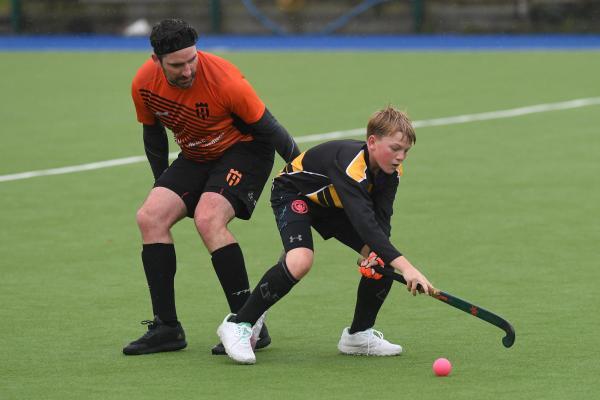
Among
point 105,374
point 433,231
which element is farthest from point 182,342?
point 433,231

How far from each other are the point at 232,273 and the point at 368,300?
66cm

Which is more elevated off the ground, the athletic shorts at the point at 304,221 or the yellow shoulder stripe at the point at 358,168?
the yellow shoulder stripe at the point at 358,168

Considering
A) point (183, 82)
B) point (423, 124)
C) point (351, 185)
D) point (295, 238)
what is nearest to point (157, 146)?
point (183, 82)

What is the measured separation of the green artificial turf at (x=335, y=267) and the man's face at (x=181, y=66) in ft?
4.24

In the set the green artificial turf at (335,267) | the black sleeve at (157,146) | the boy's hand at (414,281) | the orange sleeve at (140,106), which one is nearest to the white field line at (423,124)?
the green artificial turf at (335,267)

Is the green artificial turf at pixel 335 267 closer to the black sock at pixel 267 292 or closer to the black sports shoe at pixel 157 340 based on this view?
the black sports shoe at pixel 157 340

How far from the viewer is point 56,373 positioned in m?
6.02

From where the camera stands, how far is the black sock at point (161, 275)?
645 centimetres

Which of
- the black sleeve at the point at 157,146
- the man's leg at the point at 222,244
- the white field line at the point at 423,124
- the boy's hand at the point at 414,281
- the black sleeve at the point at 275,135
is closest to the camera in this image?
the boy's hand at the point at 414,281

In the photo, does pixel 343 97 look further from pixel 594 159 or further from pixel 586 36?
pixel 586 36

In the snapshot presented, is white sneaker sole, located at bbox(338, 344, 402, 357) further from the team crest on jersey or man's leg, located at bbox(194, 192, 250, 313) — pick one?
the team crest on jersey

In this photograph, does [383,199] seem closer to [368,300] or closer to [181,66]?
[368,300]

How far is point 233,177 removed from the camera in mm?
6547

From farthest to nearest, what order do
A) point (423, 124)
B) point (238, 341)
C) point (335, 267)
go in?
point (423, 124)
point (335, 267)
point (238, 341)
